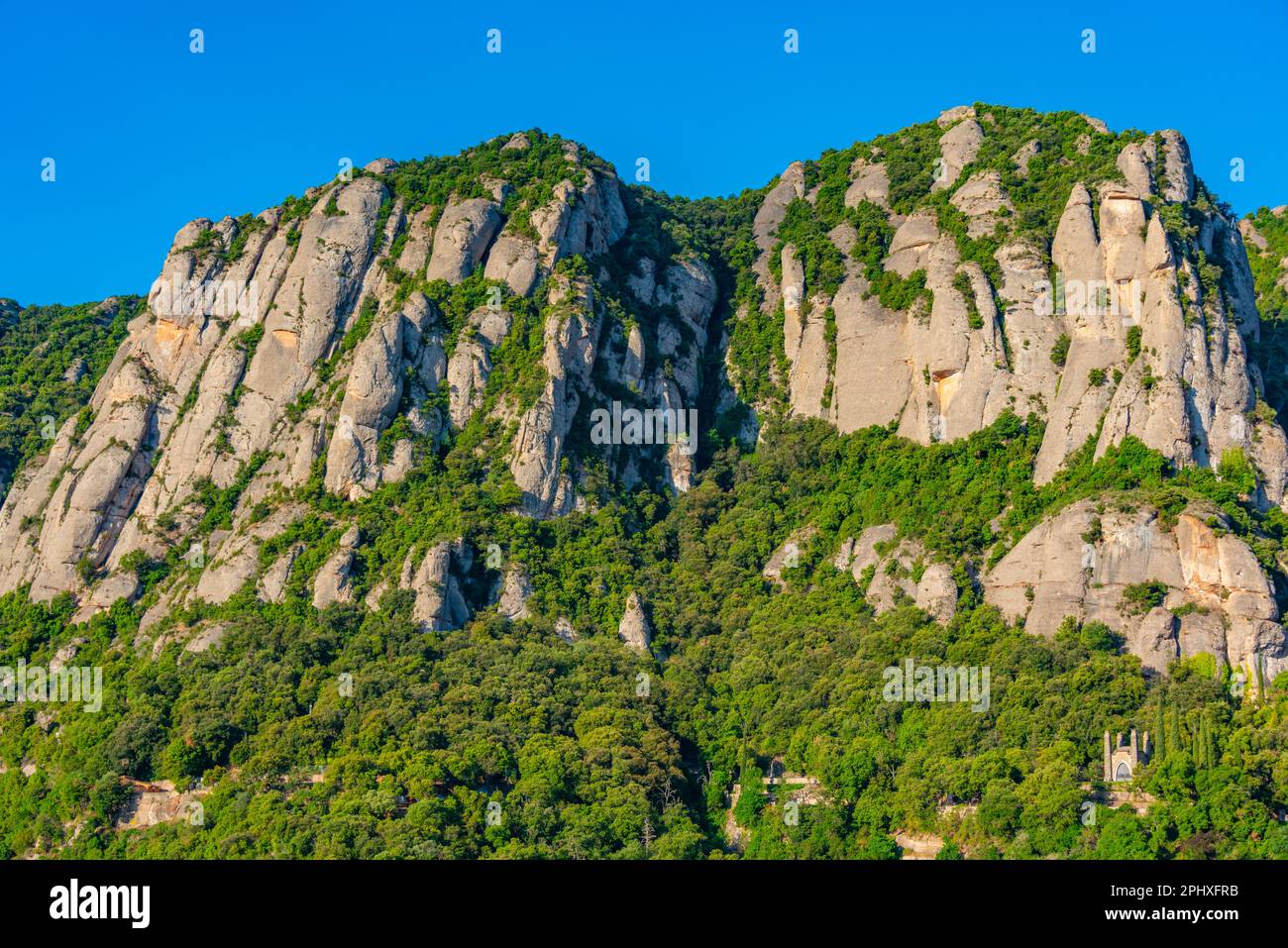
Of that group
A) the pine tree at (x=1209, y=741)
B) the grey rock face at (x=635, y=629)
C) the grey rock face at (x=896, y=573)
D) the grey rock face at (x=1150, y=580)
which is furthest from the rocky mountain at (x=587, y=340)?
the pine tree at (x=1209, y=741)

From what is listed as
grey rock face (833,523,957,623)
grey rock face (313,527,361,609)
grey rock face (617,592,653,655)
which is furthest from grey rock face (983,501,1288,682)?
grey rock face (313,527,361,609)

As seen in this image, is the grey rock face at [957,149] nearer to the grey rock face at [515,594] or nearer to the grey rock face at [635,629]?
the grey rock face at [635,629]

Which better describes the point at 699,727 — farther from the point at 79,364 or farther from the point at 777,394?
the point at 79,364

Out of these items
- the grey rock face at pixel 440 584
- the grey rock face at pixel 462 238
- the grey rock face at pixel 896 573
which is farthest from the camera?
the grey rock face at pixel 462 238

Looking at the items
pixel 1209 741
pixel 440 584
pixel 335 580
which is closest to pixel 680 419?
pixel 440 584

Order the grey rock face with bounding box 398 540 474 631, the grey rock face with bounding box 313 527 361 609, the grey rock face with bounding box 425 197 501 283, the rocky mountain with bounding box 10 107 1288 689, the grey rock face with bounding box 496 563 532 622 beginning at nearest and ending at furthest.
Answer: the grey rock face with bounding box 398 540 474 631 → the grey rock face with bounding box 313 527 361 609 → the grey rock face with bounding box 496 563 532 622 → the rocky mountain with bounding box 10 107 1288 689 → the grey rock face with bounding box 425 197 501 283

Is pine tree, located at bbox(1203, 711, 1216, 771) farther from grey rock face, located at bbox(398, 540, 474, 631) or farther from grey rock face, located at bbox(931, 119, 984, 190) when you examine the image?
grey rock face, located at bbox(931, 119, 984, 190)

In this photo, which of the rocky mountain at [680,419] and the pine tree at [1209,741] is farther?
the rocky mountain at [680,419]

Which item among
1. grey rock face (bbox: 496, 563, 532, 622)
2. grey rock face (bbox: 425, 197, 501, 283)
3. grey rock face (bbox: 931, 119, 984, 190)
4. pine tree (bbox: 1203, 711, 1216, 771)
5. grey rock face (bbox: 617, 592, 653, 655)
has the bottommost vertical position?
pine tree (bbox: 1203, 711, 1216, 771)
